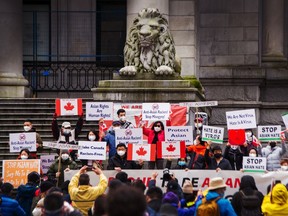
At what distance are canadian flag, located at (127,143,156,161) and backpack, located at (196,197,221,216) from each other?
689cm

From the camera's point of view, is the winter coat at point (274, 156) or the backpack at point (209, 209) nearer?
the backpack at point (209, 209)

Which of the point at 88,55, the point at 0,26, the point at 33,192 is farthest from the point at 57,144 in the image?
the point at 88,55

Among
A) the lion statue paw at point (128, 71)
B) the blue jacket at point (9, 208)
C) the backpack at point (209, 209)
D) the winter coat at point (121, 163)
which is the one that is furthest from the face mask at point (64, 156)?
the backpack at point (209, 209)

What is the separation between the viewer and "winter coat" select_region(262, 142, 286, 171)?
80.2 ft

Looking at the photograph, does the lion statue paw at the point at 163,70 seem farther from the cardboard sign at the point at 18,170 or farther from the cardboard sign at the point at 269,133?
the cardboard sign at the point at 18,170

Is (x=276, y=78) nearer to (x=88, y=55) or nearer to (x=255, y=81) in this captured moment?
(x=255, y=81)

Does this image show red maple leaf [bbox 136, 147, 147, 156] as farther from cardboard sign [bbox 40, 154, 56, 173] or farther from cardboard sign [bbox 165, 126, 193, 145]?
cardboard sign [bbox 40, 154, 56, 173]

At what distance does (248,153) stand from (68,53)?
13.0 m

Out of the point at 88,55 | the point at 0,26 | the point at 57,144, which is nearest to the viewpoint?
the point at 57,144

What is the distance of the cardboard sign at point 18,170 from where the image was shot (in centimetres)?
2377

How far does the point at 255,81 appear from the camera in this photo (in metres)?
37.6

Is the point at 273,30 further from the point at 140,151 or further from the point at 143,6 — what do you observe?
the point at 140,151

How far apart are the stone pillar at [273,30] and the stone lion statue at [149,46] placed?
9.01 meters

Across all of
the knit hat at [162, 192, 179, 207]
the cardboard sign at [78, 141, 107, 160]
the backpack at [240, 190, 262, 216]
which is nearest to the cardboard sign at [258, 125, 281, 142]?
the cardboard sign at [78, 141, 107, 160]
